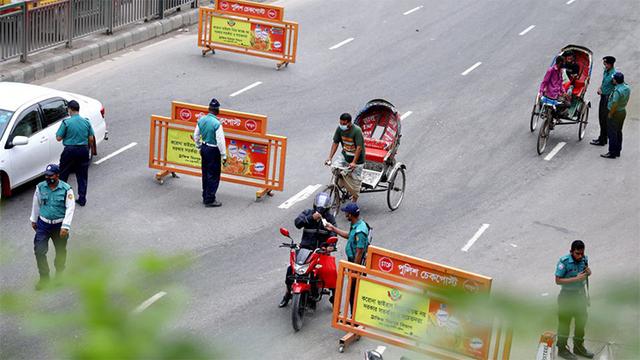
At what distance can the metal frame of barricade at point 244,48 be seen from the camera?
917 inches

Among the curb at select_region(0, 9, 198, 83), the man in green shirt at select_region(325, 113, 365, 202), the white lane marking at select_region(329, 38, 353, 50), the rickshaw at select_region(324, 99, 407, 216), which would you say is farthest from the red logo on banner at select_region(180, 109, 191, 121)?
the white lane marking at select_region(329, 38, 353, 50)

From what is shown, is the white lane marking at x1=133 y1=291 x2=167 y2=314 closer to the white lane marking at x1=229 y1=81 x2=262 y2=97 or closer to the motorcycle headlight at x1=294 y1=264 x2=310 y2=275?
the motorcycle headlight at x1=294 y1=264 x2=310 y2=275

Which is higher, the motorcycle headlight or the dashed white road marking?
the motorcycle headlight

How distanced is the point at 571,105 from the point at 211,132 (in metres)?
7.67

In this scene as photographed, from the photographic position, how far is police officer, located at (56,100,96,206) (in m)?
14.8

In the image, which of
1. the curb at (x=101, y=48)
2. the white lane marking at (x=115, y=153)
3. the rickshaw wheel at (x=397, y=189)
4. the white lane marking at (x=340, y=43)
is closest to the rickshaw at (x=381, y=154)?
the rickshaw wheel at (x=397, y=189)

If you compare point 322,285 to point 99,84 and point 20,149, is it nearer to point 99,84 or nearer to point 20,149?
point 20,149

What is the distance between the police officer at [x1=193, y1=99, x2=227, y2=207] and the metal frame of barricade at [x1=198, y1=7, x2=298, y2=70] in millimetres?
7954

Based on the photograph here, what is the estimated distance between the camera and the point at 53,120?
1588cm

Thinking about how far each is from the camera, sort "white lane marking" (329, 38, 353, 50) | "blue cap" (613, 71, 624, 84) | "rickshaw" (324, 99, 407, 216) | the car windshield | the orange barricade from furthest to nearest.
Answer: "white lane marking" (329, 38, 353, 50)
the orange barricade
"blue cap" (613, 71, 624, 84)
"rickshaw" (324, 99, 407, 216)
the car windshield

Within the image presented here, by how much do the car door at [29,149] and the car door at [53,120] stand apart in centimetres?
10

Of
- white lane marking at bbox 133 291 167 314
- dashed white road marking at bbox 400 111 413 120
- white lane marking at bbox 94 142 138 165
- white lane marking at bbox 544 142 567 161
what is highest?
white lane marking at bbox 133 291 167 314

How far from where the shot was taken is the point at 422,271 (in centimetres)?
1045

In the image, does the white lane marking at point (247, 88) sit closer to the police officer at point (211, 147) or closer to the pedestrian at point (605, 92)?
the police officer at point (211, 147)
